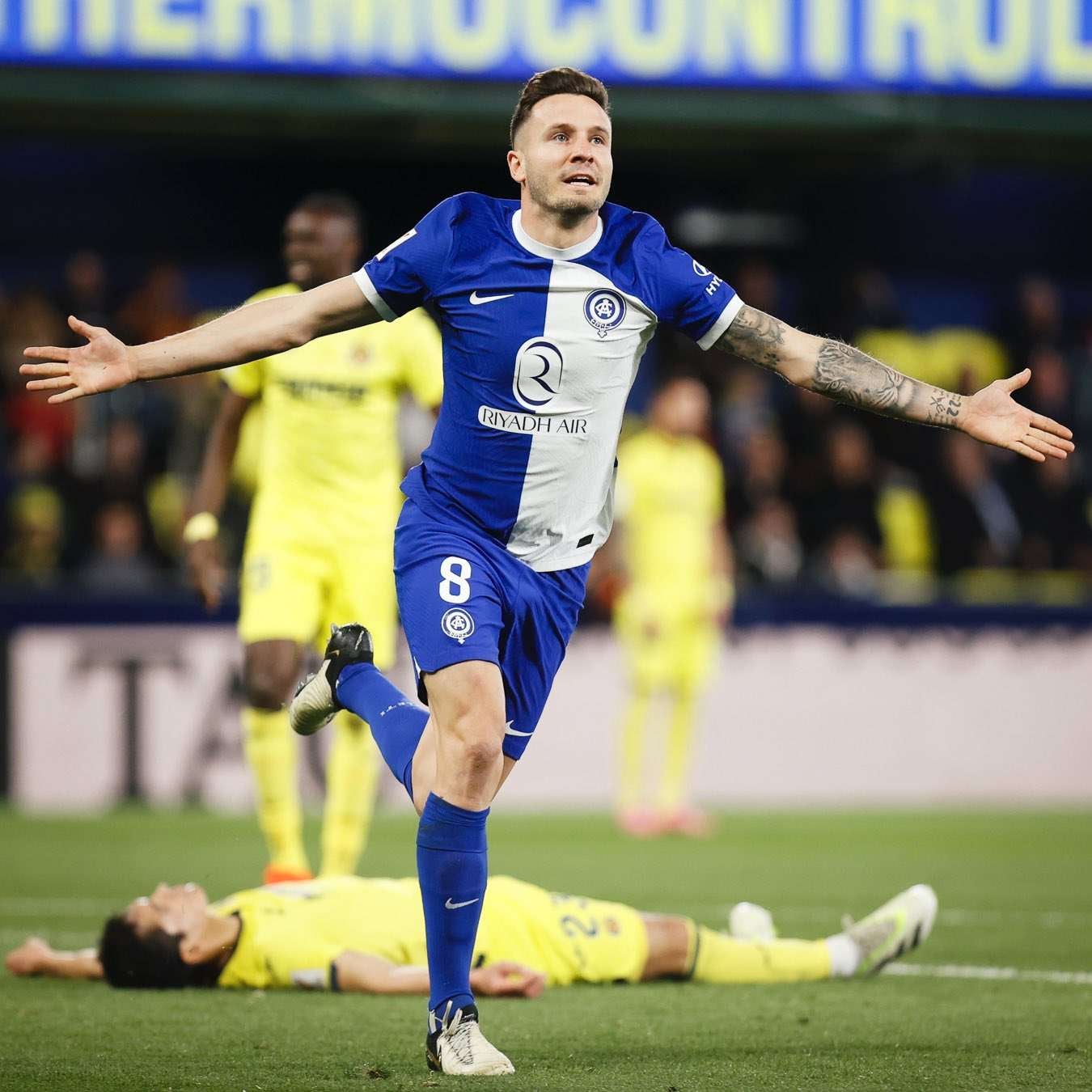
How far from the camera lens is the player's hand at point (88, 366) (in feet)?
15.0

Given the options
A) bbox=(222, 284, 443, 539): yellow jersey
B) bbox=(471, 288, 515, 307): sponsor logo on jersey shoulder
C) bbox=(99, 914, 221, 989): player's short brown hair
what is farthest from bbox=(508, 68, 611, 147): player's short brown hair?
bbox=(222, 284, 443, 539): yellow jersey

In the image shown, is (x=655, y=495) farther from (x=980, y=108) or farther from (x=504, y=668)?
(x=504, y=668)

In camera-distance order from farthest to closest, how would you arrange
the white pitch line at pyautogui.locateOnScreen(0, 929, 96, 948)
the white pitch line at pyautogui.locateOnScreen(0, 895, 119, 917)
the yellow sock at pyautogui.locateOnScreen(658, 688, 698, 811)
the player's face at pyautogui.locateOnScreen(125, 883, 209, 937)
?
the yellow sock at pyautogui.locateOnScreen(658, 688, 698, 811) < the white pitch line at pyautogui.locateOnScreen(0, 895, 119, 917) < the white pitch line at pyautogui.locateOnScreen(0, 929, 96, 948) < the player's face at pyautogui.locateOnScreen(125, 883, 209, 937)

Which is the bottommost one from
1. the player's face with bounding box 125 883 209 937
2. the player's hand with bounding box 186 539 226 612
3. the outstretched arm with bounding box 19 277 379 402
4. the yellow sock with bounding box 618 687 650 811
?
the yellow sock with bounding box 618 687 650 811

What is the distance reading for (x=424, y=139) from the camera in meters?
14.7

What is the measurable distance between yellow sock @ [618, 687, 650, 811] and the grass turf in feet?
8.93

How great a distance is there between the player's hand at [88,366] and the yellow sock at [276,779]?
10.7ft

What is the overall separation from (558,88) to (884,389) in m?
1.05

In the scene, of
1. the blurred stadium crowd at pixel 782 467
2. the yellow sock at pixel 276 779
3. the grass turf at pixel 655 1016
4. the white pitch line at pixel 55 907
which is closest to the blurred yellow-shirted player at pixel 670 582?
the blurred stadium crowd at pixel 782 467

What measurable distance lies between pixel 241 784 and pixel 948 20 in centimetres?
683

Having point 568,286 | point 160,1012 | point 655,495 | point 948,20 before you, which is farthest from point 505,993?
point 948,20

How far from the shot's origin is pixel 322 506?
306 inches

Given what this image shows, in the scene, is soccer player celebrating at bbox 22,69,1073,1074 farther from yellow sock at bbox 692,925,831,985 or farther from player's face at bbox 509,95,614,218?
yellow sock at bbox 692,925,831,985

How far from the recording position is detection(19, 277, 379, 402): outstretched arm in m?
4.61
